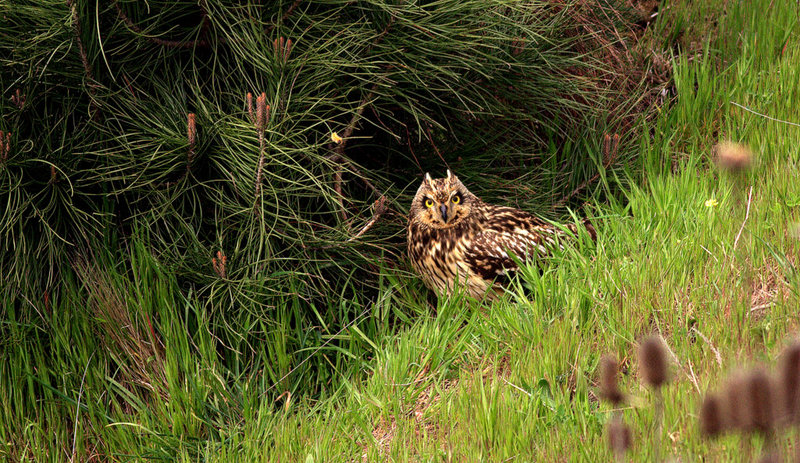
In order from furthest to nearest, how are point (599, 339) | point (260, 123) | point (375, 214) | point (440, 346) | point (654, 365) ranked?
point (375, 214) → point (440, 346) → point (260, 123) → point (599, 339) → point (654, 365)

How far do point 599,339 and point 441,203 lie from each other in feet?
3.66

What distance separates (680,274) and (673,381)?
2.43ft

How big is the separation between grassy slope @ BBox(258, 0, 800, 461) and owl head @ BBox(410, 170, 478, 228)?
0.43 m

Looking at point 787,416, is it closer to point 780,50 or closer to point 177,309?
point 177,309

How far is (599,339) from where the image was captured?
2896mm

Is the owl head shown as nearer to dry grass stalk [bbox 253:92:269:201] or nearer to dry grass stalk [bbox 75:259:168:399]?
dry grass stalk [bbox 253:92:269:201]

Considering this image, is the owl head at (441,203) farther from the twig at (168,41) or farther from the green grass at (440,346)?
the twig at (168,41)

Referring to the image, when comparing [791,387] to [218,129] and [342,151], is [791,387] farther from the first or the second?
[342,151]

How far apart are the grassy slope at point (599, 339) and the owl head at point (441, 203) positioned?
0.43 m

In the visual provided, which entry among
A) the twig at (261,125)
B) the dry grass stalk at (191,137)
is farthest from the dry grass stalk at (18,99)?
the twig at (261,125)

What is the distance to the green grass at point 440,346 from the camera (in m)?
2.61

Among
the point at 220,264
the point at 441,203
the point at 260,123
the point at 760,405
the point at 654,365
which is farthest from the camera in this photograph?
the point at 441,203

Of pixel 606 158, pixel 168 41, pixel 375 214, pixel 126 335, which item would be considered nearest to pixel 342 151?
pixel 375 214

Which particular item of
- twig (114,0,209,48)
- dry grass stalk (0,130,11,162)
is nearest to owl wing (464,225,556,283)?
twig (114,0,209,48)
